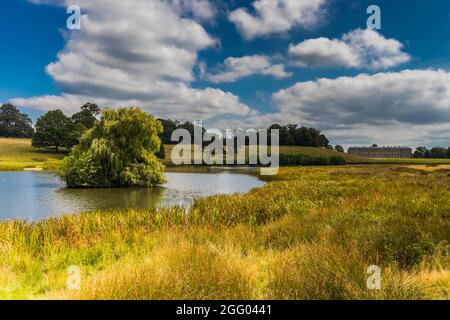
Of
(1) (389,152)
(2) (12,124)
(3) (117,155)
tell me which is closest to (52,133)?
(2) (12,124)

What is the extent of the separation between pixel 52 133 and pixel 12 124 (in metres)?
52.8

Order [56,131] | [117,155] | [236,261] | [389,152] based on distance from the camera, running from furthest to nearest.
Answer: [389,152] < [56,131] < [117,155] < [236,261]

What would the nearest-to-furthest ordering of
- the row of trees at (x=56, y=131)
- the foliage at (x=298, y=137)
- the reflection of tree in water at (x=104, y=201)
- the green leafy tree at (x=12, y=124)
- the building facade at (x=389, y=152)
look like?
the reflection of tree in water at (x=104, y=201)
the row of trees at (x=56, y=131)
the green leafy tree at (x=12, y=124)
the foliage at (x=298, y=137)
the building facade at (x=389, y=152)

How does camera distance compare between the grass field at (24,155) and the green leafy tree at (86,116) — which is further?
the green leafy tree at (86,116)

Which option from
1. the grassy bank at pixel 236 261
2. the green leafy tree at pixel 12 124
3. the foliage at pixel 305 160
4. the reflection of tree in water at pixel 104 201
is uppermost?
the green leafy tree at pixel 12 124

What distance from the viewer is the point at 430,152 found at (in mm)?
143000

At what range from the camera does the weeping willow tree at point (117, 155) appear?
36.1 m

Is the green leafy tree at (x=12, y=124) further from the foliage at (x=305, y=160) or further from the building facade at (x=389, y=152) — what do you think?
the building facade at (x=389, y=152)

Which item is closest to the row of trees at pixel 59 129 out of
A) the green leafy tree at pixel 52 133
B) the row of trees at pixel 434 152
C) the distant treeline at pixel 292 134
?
the green leafy tree at pixel 52 133

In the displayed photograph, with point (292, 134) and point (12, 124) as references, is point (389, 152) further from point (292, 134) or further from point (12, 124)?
point (12, 124)

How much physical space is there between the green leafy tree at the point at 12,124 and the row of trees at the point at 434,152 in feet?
499

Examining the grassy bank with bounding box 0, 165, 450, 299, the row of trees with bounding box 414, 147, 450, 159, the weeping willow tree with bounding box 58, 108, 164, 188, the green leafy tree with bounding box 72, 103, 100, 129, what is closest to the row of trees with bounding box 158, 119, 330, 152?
the green leafy tree with bounding box 72, 103, 100, 129

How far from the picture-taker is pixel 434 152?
140 metres
